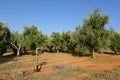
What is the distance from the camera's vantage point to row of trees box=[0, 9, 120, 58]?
39.4 metres

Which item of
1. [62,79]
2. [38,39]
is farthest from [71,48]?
[62,79]

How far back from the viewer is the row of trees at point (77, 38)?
39375mm

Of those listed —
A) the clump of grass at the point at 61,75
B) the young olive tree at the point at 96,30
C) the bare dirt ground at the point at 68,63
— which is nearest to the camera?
the clump of grass at the point at 61,75

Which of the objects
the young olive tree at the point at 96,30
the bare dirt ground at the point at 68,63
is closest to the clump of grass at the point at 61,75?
the bare dirt ground at the point at 68,63

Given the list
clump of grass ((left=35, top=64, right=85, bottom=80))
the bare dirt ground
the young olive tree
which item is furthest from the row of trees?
clump of grass ((left=35, top=64, right=85, bottom=80))

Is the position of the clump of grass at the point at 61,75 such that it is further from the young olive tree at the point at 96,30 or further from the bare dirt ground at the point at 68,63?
the young olive tree at the point at 96,30

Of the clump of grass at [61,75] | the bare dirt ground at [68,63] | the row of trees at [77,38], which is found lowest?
the clump of grass at [61,75]

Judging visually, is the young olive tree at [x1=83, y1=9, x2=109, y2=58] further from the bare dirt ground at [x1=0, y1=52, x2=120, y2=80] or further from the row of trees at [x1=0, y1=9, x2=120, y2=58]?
the bare dirt ground at [x1=0, y1=52, x2=120, y2=80]

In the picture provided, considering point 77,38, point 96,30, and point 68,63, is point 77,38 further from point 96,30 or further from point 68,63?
point 68,63

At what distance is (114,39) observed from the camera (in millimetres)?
50625

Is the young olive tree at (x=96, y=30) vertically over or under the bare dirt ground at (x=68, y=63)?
over

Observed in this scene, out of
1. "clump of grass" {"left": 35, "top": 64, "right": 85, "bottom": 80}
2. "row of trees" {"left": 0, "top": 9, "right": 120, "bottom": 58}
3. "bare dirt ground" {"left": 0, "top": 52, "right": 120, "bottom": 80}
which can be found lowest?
"clump of grass" {"left": 35, "top": 64, "right": 85, "bottom": 80}

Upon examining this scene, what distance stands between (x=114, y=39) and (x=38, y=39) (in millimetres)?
21898

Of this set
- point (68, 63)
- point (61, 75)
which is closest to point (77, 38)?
point (68, 63)
